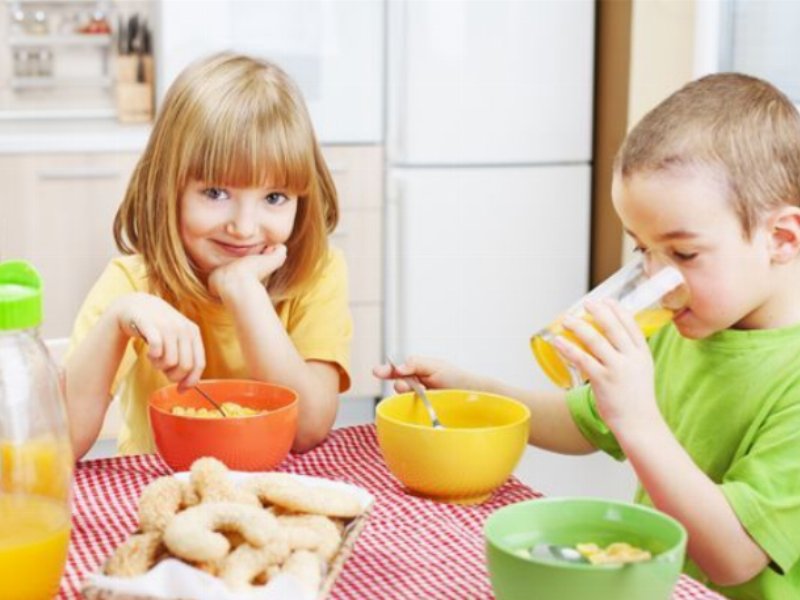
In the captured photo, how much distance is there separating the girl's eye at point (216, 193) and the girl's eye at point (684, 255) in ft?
1.83

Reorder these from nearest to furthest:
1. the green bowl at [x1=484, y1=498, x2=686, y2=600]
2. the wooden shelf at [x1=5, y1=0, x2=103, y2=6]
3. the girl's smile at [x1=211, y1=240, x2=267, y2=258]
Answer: the green bowl at [x1=484, y1=498, x2=686, y2=600]
the girl's smile at [x1=211, y1=240, x2=267, y2=258]
the wooden shelf at [x1=5, y1=0, x2=103, y2=6]

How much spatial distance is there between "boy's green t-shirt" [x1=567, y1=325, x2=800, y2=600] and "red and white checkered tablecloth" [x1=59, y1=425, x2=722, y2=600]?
186 millimetres

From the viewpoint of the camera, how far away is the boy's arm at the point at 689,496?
1101 mm

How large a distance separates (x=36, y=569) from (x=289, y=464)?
0.43 metres

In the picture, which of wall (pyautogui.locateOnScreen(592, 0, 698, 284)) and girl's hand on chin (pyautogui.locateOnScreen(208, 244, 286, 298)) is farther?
wall (pyautogui.locateOnScreen(592, 0, 698, 284))

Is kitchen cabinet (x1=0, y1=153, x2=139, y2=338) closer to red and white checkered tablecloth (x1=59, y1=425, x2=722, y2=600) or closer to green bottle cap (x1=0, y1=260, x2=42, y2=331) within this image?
red and white checkered tablecloth (x1=59, y1=425, x2=722, y2=600)

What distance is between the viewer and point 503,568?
2.82 ft

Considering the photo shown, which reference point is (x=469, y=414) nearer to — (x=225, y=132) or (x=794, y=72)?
(x=225, y=132)

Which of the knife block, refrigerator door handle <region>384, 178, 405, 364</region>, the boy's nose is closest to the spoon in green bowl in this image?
the boy's nose

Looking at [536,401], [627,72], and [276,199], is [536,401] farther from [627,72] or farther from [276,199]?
A: [627,72]

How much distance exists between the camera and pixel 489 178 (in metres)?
3.24

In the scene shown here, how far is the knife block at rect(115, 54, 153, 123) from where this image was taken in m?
3.60

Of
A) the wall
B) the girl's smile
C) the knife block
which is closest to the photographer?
the girl's smile

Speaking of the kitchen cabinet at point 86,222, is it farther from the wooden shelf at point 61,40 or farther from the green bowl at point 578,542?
Answer: the green bowl at point 578,542
